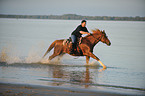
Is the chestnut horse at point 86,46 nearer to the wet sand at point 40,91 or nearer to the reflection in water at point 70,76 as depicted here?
the reflection in water at point 70,76

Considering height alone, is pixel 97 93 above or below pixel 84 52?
below

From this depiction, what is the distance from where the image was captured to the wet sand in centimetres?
965

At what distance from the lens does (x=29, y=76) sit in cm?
1268

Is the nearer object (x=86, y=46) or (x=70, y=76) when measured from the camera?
(x=70, y=76)

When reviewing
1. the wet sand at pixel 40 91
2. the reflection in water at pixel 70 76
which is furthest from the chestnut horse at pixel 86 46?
the wet sand at pixel 40 91

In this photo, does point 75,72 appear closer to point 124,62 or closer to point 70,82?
point 70,82

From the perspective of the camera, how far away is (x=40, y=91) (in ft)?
32.7

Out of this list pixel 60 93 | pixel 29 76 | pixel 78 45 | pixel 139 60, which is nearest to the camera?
pixel 60 93

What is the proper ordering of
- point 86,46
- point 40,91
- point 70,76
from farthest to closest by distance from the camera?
point 86,46 < point 70,76 < point 40,91

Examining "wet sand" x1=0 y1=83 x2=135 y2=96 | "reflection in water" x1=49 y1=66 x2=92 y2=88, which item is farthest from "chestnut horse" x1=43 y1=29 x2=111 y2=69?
"wet sand" x1=0 y1=83 x2=135 y2=96

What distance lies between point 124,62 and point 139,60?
124 cm

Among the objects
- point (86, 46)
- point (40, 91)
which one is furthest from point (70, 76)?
point (40, 91)

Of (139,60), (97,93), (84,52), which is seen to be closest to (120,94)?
(97,93)

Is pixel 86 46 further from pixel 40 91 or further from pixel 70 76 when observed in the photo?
pixel 40 91
